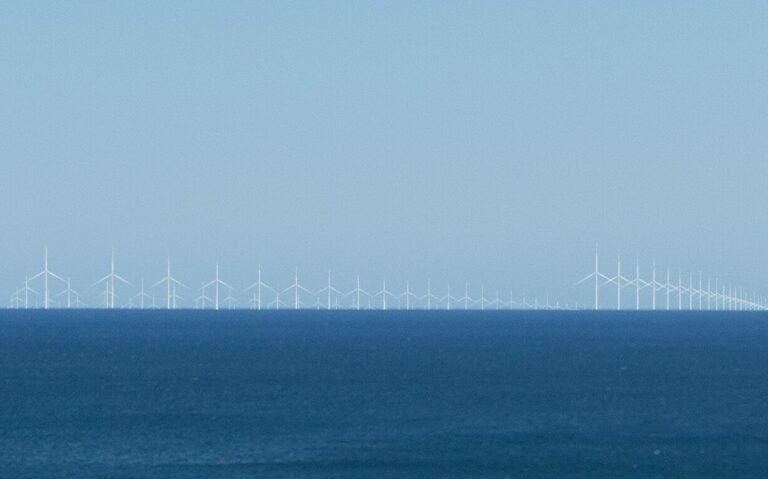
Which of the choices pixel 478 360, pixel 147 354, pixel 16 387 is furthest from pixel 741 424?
pixel 147 354

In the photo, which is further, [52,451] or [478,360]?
[478,360]

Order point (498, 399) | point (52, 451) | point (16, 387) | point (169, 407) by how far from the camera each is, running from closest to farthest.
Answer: point (52, 451) → point (169, 407) → point (498, 399) → point (16, 387)

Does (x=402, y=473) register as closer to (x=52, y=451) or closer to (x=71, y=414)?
(x=52, y=451)

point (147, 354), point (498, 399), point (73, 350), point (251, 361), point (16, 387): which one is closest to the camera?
point (498, 399)

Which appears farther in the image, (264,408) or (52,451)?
(264,408)

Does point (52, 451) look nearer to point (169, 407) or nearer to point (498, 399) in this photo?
point (169, 407)

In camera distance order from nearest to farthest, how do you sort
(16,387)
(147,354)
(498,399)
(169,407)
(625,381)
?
1. (169,407)
2. (498,399)
3. (16,387)
4. (625,381)
5. (147,354)

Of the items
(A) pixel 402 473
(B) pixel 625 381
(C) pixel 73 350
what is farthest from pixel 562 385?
(C) pixel 73 350

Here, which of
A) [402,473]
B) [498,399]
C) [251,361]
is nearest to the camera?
[402,473]

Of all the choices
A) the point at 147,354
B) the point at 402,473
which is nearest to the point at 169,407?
the point at 402,473
